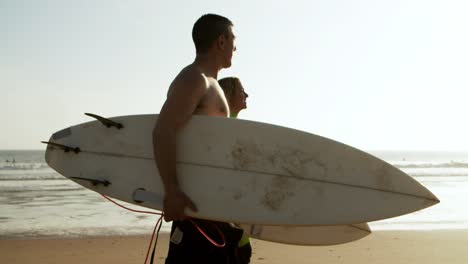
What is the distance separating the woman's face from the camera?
2.63 m

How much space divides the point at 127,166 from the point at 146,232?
17.1 ft

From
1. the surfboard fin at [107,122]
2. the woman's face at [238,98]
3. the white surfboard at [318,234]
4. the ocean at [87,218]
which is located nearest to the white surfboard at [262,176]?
the surfboard fin at [107,122]

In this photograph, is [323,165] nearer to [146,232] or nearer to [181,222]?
[181,222]

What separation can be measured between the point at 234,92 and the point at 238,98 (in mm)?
38

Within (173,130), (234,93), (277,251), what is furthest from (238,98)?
(277,251)

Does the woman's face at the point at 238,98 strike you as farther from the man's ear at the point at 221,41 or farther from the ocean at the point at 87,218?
the ocean at the point at 87,218

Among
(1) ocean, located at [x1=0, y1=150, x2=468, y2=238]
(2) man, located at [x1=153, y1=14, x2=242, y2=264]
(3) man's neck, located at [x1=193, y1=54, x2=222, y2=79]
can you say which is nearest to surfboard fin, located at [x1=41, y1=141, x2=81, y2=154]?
(2) man, located at [x1=153, y1=14, x2=242, y2=264]

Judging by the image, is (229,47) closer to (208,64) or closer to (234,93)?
(208,64)

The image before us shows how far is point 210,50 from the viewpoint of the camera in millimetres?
2051

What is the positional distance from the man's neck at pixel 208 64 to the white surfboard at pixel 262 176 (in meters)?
0.18

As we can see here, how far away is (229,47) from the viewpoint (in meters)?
2.09

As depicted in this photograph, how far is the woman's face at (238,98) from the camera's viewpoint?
263 cm

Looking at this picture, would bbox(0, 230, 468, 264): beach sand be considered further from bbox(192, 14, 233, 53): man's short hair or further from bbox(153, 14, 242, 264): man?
bbox(192, 14, 233, 53): man's short hair

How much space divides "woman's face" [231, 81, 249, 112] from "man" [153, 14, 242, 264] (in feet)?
1.59
